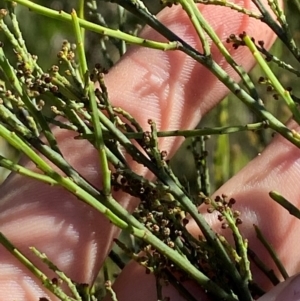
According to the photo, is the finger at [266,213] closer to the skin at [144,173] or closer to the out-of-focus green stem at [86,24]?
the skin at [144,173]

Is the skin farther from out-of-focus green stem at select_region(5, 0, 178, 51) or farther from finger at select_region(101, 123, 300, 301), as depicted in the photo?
out-of-focus green stem at select_region(5, 0, 178, 51)

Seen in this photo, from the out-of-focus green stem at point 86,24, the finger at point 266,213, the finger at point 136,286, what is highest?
the out-of-focus green stem at point 86,24

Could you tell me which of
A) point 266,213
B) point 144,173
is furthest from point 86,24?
point 266,213

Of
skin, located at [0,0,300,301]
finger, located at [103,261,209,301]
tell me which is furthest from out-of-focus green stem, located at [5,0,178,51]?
finger, located at [103,261,209,301]

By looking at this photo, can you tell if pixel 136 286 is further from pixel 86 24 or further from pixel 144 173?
pixel 86 24

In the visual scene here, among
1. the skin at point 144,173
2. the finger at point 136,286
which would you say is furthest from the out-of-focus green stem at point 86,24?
the finger at point 136,286

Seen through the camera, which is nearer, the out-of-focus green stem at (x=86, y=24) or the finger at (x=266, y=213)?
the out-of-focus green stem at (x=86, y=24)

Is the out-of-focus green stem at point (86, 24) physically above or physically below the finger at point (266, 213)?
above

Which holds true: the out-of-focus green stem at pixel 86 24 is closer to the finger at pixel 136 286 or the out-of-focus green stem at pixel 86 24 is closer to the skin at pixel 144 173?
the skin at pixel 144 173
